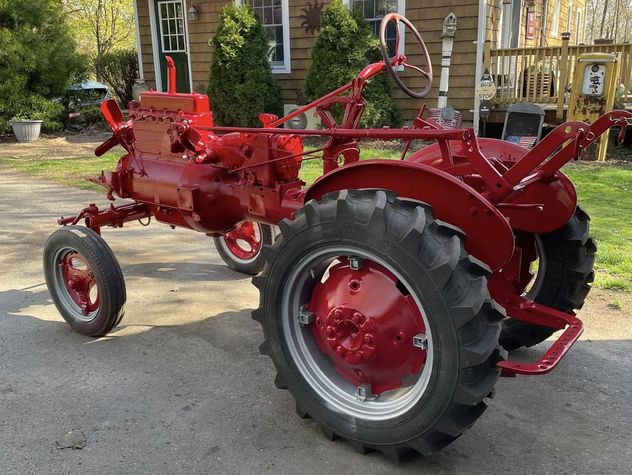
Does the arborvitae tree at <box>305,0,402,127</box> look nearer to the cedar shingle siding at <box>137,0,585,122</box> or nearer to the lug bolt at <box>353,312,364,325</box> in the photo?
the cedar shingle siding at <box>137,0,585,122</box>

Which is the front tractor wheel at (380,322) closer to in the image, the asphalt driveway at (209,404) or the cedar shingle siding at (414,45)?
the asphalt driveway at (209,404)

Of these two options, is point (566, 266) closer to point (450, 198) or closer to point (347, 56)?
point (450, 198)

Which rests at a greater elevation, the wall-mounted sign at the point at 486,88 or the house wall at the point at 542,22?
the house wall at the point at 542,22

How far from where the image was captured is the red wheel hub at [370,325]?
2.45 meters

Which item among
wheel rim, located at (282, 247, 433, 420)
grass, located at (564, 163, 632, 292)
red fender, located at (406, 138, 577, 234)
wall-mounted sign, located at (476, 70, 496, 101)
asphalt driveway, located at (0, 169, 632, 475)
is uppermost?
wall-mounted sign, located at (476, 70, 496, 101)

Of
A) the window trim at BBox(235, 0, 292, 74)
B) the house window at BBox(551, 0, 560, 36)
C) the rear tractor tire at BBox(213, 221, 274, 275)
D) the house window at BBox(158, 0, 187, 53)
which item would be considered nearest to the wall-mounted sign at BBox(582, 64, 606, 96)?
the window trim at BBox(235, 0, 292, 74)

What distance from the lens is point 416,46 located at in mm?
11117

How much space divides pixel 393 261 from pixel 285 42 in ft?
35.9

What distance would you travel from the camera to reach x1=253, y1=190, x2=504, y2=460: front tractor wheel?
218 cm

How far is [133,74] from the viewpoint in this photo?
52.6ft

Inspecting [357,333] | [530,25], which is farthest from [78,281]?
[530,25]

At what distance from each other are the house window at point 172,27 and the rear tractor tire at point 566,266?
12.6 metres

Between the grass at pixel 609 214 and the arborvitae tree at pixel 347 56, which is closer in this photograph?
the grass at pixel 609 214

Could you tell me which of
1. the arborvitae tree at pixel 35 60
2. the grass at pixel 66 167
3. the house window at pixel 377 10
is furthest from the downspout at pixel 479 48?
the arborvitae tree at pixel 35 60
